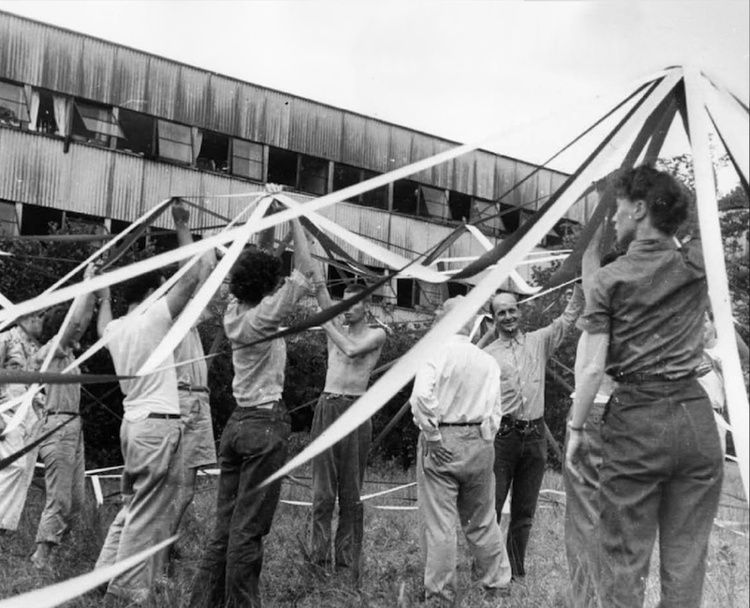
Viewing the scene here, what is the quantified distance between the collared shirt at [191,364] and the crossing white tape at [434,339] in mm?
3048

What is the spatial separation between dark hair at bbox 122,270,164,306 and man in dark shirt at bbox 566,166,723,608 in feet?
8.32

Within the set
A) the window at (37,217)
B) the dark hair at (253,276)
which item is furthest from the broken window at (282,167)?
the dark hair at (253,276)

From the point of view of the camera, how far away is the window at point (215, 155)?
14.9m

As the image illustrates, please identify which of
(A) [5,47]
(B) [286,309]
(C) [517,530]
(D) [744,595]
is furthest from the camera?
(A) [5,47]

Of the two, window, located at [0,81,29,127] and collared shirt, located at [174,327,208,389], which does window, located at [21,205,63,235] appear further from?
collared shirt, located at [174,327,208,389]

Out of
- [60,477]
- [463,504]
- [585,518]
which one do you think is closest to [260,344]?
[463,504]

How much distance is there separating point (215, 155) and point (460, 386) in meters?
11.2

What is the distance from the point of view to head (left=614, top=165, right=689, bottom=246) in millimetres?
2748

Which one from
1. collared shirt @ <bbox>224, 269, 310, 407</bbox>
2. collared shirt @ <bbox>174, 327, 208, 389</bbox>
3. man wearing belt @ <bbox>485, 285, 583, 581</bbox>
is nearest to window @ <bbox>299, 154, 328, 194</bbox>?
collared shirt @ <bbox>174, 327, 208, 389</bbox>

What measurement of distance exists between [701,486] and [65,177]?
13446 mm

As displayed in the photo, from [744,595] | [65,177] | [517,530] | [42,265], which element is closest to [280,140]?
[65,177]

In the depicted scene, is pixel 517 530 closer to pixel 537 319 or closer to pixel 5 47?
pixel 537 319

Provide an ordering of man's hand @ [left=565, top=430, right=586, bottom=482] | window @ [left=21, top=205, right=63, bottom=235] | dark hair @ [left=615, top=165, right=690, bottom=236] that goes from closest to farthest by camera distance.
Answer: dark hair @ [left=615, top=165, right=690, bottom=236], man's hand @ [left=565, top=430, right=586, bottom=482], window @ [left=21, top=205, right=63, bottom=235]

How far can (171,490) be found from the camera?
4.30m
